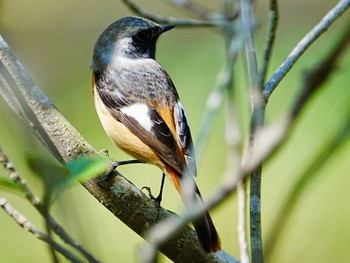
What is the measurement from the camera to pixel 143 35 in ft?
14.1

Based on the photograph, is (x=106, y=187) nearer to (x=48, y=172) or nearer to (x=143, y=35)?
(x=48, y=172)

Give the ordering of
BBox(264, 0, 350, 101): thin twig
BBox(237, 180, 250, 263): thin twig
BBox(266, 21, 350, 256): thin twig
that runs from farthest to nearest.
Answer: BBox(264, 0, 350, 101): thin twig
BBox(237, 180, 250, 263): thin twig
BBox(266, 21, 350, 256): thin twig

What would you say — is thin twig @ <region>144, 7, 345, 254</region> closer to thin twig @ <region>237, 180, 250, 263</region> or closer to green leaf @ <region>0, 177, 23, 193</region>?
green leaf @ <region>0, 177, 23, 193</region>

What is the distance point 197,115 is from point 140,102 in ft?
6.56

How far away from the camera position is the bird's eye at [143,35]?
4.26m

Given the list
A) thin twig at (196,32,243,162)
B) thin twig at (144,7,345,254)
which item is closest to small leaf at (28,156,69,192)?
thin twig at (144,7,345,254)

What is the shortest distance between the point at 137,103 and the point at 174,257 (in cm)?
138

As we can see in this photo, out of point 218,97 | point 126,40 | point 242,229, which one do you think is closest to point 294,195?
point 242,229

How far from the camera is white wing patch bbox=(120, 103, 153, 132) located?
11.6ft

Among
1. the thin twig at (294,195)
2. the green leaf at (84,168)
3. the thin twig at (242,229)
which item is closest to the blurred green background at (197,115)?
the thin twig at (242,229)

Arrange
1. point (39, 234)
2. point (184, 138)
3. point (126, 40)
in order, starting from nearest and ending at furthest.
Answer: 1. point (39, 234)
2. point (184, 138)
3. point (126, 40)

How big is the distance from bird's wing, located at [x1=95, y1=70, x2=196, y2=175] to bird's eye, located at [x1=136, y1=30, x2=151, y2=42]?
15.0 inches

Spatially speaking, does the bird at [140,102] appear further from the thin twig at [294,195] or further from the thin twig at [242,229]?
the thin twig at [294,195]

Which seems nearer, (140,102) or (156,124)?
(156,124)
